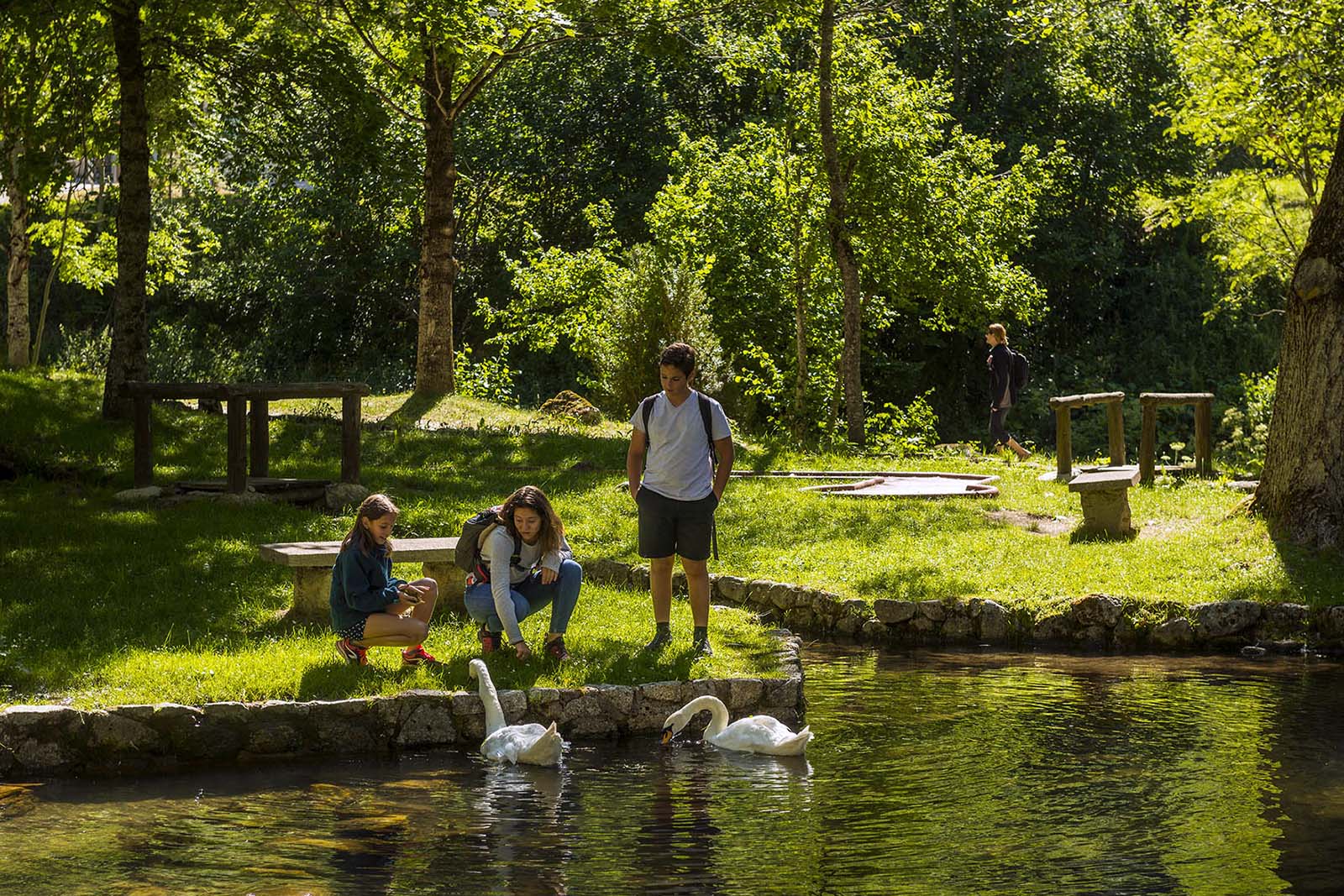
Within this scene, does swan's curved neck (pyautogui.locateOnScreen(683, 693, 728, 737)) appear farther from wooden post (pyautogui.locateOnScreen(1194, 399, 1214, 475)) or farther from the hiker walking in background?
the hiker walking in background

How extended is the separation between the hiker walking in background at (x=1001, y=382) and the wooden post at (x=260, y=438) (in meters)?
10.5

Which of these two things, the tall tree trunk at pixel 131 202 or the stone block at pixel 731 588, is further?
the tall tree trunk at pixel 131 202

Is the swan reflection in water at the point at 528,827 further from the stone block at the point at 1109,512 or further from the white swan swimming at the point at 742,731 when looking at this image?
the stone block at the point at 1109,512

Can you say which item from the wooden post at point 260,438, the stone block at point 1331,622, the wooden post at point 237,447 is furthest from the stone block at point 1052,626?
the wooden post at point 260,438

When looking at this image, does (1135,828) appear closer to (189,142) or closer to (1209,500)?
(1209,500)

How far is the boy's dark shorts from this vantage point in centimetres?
976

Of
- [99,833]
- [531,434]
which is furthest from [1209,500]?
[99,833]

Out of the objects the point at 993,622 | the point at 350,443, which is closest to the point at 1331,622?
the point at 993,622

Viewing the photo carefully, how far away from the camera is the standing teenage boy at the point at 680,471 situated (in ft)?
31.9

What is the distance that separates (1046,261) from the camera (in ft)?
116

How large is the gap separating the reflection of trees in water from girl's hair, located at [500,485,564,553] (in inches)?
67.9

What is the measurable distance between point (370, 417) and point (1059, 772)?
50.3 feet

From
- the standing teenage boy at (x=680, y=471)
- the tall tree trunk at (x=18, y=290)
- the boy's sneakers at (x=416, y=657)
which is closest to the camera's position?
the boy's sneakers at (x=416, y=657)

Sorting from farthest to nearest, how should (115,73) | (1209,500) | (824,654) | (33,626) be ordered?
(115,73) < (1209,500) < (824,654) < (33,626)
